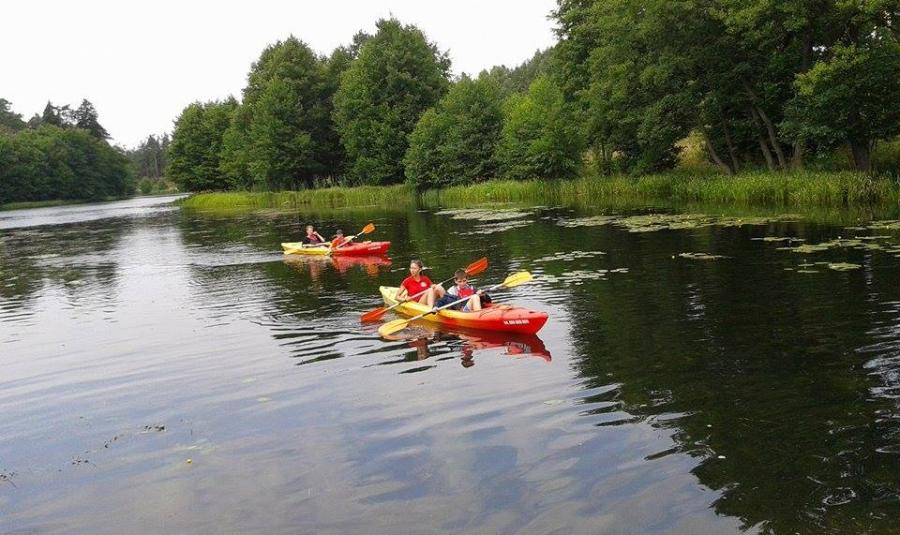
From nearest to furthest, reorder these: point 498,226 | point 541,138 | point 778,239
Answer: point 778,239 → point 498,226 → point 541,138

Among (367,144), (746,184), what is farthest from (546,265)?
(367,144)

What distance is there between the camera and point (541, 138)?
48.5 m

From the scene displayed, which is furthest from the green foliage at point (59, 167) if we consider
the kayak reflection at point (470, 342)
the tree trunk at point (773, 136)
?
the kayak reflection at point (470, 342)

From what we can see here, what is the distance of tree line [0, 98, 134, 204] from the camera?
11175cm

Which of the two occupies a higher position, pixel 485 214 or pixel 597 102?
pixel 597 102

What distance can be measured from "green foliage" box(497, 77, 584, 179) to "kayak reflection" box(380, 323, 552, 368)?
3491 centimetres

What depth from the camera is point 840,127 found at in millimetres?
29750

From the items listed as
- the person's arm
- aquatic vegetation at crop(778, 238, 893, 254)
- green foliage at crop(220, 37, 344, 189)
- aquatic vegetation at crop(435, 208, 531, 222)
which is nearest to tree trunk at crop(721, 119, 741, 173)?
aquatic vegetation at crop(435, 208, 531, 222)

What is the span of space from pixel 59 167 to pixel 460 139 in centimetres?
8770

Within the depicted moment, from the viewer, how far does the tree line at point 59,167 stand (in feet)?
367

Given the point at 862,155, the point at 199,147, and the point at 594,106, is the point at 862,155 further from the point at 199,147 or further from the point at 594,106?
the point at 199,147

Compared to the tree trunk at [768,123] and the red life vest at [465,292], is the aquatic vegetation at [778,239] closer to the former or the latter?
the red life vest at [465,292]

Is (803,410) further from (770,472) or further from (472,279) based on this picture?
(472,279)

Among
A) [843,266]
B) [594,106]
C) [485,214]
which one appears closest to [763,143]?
[594,106]
